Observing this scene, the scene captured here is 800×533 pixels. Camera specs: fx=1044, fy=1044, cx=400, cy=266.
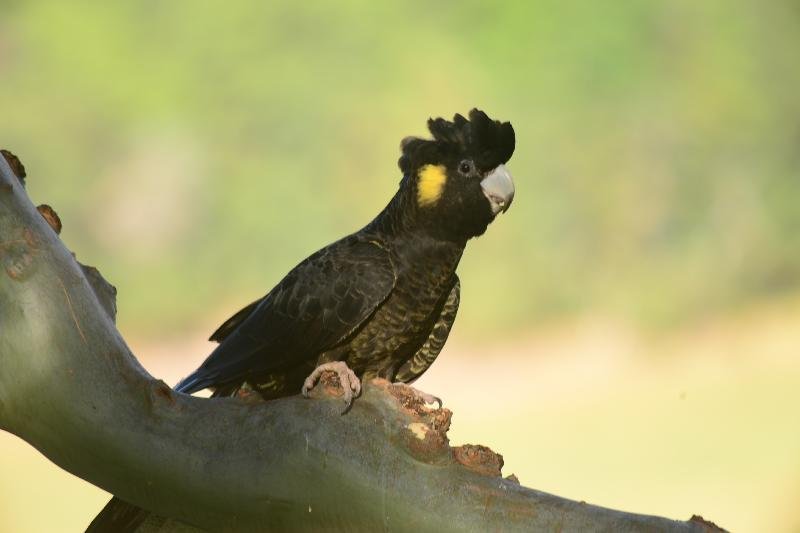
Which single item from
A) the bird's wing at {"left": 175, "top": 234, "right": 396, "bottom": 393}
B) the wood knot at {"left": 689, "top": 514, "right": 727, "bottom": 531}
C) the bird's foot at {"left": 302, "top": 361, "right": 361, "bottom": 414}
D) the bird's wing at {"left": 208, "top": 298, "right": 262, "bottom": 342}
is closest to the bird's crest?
the bird's wing at {"left": 175, "top": 234, "right": 396, "bottom": 393}

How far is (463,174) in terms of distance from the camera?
106 inches

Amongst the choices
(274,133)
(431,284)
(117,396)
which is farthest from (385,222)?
(274,133)

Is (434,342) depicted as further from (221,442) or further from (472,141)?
(221,442)

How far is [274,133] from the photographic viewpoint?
22.0ft

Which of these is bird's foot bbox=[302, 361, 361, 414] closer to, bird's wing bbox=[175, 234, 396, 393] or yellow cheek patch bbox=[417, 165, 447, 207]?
bird's wing bbox=[175, 234, 396, 393]

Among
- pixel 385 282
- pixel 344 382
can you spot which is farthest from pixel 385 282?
pixel 344 382

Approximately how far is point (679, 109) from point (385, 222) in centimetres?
482

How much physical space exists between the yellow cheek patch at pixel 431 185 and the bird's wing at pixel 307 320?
18 cm

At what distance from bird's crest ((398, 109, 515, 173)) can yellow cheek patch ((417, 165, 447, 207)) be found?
3cm

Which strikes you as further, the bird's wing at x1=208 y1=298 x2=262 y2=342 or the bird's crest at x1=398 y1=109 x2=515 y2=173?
the bird's wing at x1=208 y1=298 x2=262 y2=342

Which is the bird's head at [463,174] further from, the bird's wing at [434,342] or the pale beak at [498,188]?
the bird's wing at [434,342]

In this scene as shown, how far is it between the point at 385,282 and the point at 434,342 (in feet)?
1.17

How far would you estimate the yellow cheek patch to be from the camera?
2695 mm

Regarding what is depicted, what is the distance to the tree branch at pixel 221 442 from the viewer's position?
66.8 inches
